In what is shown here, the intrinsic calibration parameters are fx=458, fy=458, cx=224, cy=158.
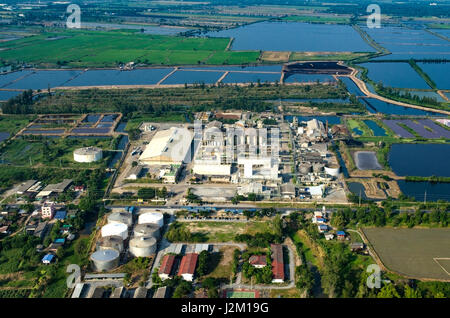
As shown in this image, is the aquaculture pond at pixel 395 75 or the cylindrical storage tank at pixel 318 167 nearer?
the cylindrical storage tank at pixel 318 167

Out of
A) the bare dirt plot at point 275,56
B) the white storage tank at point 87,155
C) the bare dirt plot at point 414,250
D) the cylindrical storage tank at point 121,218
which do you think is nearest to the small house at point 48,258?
the cylindrical storage tank at point 121,218

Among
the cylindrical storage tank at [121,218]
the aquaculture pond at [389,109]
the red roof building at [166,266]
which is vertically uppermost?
the aquaculture pond at [389,109]

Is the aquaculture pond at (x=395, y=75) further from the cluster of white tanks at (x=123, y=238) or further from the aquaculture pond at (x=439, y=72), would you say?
the cluster of white tanks at (x=123, y=238)

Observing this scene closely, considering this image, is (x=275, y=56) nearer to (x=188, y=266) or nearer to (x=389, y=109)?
(x=389, y=109)

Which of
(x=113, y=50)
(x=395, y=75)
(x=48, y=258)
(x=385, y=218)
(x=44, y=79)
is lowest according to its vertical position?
(x=48, y=258)

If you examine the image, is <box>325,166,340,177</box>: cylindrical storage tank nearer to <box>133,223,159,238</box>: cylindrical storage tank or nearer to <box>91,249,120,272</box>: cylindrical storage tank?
<box>133,223,159,238</box>: cylindrical storage tank

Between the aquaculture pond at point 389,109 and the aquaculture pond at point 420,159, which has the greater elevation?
the aquaculture pond at point 389,109

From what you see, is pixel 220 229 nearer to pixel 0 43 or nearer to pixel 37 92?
pixel 37 92

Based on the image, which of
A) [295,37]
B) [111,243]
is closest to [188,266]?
[111,243]

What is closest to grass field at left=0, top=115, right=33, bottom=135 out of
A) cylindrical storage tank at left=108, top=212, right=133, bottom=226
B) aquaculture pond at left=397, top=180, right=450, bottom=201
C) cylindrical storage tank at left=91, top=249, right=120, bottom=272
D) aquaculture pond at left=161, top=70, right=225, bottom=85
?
aquaculture pond at left=161, top=70, right=225, bottom=85
